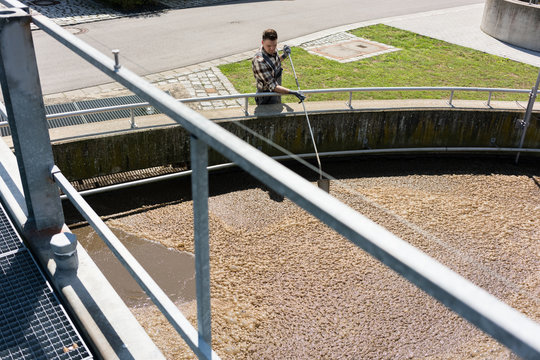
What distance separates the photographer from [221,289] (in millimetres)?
6965

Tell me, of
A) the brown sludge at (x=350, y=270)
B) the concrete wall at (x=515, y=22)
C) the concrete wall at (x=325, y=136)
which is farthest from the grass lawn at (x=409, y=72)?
the brown sludge at (x=350, y=270)

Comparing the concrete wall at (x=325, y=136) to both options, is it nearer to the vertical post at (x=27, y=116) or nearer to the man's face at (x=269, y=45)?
the man's face at (x=269, y=45)

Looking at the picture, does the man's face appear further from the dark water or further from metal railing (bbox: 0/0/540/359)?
metal railing (bbox: 0/0/540/359)

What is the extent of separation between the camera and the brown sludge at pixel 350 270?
20.4 ft

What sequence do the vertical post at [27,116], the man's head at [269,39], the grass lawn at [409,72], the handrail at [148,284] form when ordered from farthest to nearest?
the grass lawn at [409,72]
the man's head at [269,39]
the vertical post at [27,116]
the handrail at [148,284]

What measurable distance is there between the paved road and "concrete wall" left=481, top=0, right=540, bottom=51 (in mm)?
3799

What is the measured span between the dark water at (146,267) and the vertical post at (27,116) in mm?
4165

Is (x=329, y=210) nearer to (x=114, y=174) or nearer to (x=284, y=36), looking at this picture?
(x=114, y=174)

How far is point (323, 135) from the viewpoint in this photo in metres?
10.2

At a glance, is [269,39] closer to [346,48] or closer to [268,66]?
[268,66]

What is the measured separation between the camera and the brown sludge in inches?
245

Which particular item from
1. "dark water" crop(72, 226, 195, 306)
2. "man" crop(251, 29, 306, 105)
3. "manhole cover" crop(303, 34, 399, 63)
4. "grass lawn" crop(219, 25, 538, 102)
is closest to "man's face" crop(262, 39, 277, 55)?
"man" crop(251, 29, 306, 105)

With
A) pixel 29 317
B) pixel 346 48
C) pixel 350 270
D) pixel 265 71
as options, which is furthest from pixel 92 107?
pixel 29 317

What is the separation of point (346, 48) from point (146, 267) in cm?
1086
